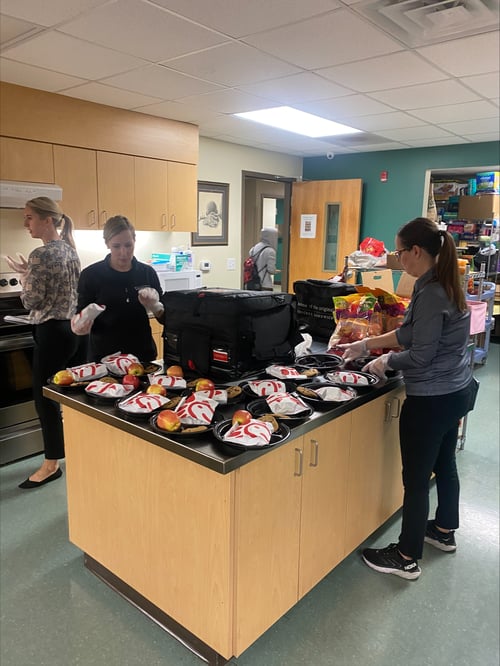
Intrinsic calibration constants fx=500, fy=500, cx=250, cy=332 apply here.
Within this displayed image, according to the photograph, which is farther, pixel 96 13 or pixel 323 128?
pixel 323 128

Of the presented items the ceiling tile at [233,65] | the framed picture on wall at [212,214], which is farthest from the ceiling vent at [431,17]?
the framed picture on wall at [212,214]

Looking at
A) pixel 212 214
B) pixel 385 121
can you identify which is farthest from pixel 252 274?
pixel 385 121

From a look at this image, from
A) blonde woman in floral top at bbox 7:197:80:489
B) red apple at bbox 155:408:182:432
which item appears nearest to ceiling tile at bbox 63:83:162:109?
blonde woman in floral top at bbox 7:197:80:489

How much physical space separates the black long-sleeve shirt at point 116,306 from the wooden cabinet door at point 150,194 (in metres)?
1.81

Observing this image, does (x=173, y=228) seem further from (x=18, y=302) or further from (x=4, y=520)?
(x=4, y=520)

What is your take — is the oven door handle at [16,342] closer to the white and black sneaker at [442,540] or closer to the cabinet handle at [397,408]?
the cabinet handle at [397,408]

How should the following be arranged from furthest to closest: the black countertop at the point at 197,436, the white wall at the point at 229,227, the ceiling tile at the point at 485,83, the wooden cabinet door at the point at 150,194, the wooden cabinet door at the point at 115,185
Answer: the white wall at the point at 229,227 → the wooden cabinet door at the point at 150,194 → the wooden cabinet door at the point at 115,185 → the ceiling tile at the point at 485,83 → the black countertop at the point at 197,436

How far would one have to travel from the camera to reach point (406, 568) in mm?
2193

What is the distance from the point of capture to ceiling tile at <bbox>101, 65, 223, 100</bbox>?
9.89 ft

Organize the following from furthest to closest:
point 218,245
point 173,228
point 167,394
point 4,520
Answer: point 218,245, point 173,228, point 4,520, point 167,394

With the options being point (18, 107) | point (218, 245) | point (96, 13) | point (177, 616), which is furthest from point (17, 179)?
point (177, 616)

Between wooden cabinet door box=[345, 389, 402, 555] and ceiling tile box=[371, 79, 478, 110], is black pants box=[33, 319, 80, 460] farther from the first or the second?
ceiling tile box=[371, 79, 478, 110]

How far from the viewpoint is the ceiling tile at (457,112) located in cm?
373

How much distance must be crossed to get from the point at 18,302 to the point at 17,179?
2.73 ft
